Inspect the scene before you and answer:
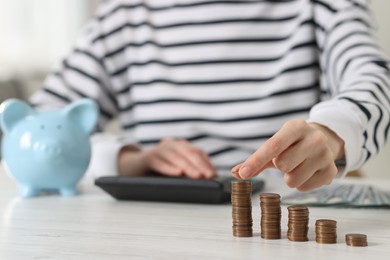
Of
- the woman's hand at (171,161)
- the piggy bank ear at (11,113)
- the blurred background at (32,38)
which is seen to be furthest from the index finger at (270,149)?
the blurred background at (32,38)

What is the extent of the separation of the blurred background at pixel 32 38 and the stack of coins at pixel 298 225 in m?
1.71

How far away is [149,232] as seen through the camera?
2.21ft

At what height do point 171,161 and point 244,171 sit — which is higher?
point 244,171

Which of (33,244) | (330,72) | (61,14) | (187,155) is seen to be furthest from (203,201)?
(61,14)

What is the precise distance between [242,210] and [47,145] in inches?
14.4

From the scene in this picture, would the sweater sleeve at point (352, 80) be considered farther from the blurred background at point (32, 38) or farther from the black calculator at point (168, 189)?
the blurred background at point (32, 38)

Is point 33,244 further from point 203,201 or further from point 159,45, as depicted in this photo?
point 159,45

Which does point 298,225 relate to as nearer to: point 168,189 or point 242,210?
point 242,210

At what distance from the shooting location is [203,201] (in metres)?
0.85

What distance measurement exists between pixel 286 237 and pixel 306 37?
0.74m

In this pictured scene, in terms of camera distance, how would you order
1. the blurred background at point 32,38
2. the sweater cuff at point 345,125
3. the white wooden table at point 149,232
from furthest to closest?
1. the blurred background at point 32,38
2. the sweater cuff at point 345,125
3. the white wooden table at point 149,232

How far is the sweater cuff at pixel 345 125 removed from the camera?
31.8 inches

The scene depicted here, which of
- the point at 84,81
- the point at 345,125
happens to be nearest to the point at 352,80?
the point at 345,125

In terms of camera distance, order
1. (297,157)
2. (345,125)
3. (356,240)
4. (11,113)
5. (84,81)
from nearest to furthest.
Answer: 1. (356,240)
2. (297,157)
3. (345,125)
4. (11,113)
5. (84,81)
